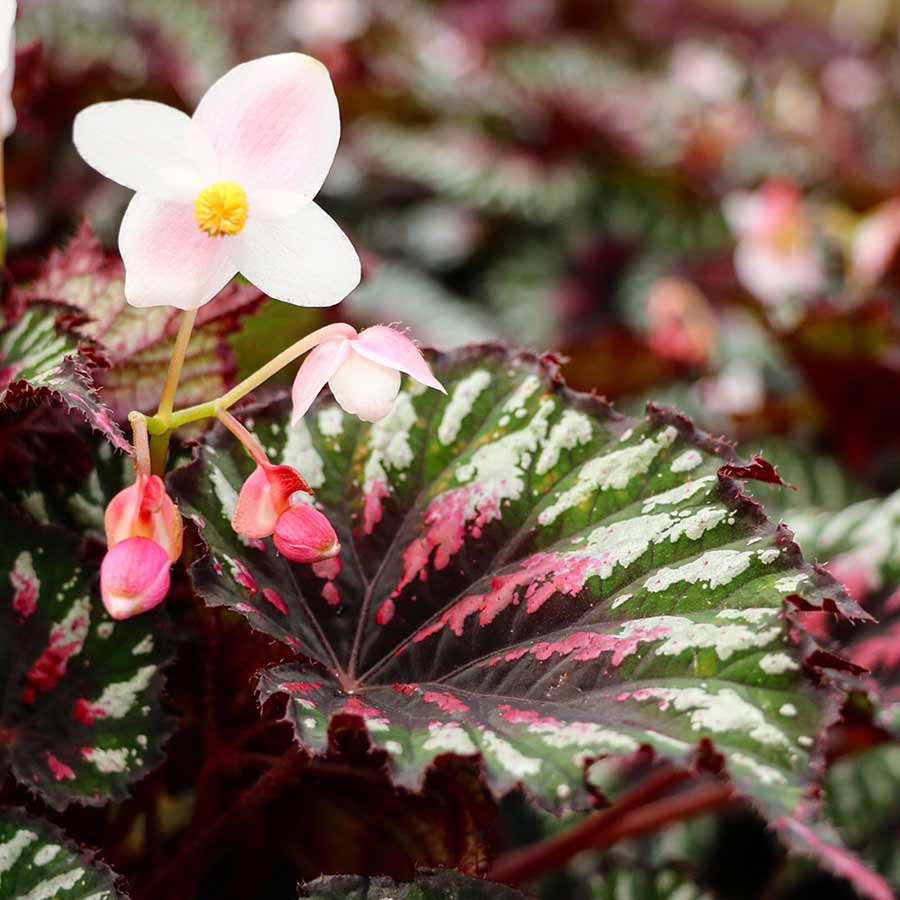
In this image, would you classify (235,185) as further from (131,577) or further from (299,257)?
(131,577)

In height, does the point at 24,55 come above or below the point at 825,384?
above

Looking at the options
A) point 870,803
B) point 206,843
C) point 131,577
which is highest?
point 131,577

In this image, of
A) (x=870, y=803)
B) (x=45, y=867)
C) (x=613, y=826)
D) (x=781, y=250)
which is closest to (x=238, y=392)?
(x=45, y=867)

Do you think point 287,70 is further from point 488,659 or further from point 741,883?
point 741,883

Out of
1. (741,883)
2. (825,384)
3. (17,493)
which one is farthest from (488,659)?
(825,384)

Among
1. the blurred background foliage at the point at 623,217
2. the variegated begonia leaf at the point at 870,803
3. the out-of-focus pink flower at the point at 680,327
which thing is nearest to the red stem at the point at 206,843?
the blurred background foliage at the point at 623,217

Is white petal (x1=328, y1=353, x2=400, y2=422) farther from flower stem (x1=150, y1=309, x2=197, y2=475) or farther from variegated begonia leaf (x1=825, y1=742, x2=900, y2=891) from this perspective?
variegated begonia leaf (x1=825, y1=742, x2=900, y2=891)

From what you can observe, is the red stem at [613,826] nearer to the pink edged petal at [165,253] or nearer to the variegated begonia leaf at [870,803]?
the variegated begonia leaf at [870,803]
